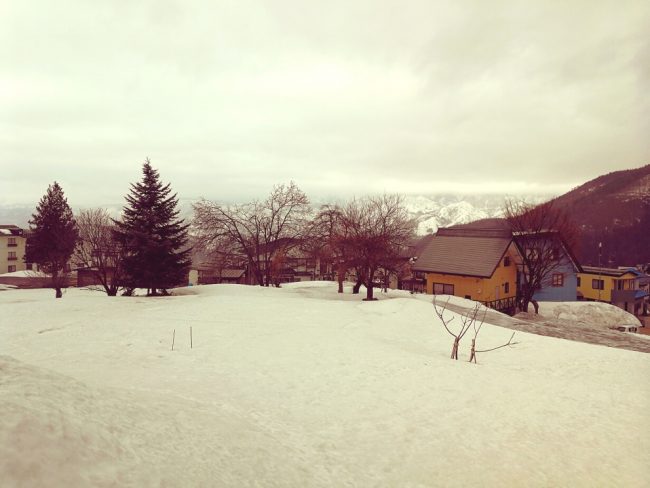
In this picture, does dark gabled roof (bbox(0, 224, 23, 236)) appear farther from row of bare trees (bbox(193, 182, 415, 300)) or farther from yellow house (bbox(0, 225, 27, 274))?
row of bare trees (bbox(193, 182, 415, 300))

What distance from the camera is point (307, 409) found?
32.8 ft

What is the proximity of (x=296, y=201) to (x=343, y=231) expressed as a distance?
744 cm

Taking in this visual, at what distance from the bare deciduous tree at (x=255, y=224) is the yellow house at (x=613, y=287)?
4271 centimetres

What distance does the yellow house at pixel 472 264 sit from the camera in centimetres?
3450

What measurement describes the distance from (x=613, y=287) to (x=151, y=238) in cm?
5959

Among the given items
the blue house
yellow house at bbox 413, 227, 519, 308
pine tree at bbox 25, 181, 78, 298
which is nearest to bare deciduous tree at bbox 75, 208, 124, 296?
pine tree at bbox 25, 181, 78, 298

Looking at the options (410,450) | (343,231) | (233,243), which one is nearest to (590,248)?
(343,231)

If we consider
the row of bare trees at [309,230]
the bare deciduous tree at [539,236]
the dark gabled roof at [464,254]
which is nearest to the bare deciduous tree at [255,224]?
the row of bare trees at [309,230]

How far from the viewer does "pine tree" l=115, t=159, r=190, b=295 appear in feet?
97.8

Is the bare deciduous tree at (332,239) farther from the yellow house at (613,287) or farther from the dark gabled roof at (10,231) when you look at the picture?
the dark gabled roof at (10,231)

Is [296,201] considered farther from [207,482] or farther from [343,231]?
[207,482]

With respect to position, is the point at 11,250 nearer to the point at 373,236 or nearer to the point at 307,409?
the point at 373,236

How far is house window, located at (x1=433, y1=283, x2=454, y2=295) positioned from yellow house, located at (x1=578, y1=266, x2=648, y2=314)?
2825cm

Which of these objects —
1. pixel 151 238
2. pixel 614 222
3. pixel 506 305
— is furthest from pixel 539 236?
pixel 614 222
